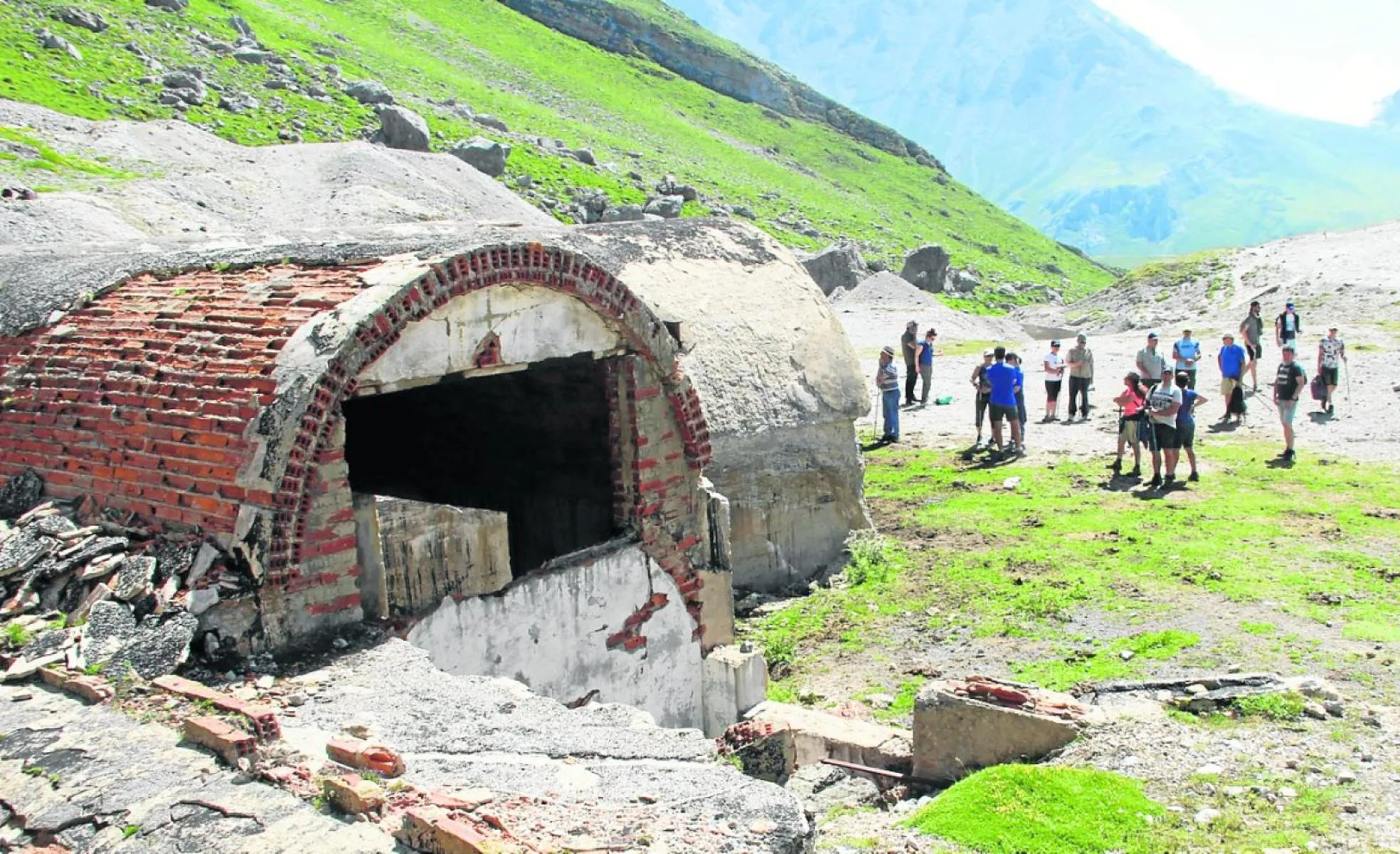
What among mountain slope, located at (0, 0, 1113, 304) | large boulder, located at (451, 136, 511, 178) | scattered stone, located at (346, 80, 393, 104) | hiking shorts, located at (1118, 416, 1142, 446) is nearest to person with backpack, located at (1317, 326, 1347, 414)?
hiking shorts, located at (1118, 416, 1142, 446)

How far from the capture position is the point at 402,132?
47.2 meters

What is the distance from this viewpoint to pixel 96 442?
841 centimetres

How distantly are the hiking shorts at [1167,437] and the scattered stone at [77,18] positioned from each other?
46.9 m

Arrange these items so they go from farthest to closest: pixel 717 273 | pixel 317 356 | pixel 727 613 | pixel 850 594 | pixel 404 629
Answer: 1. pixel 717 273
2. pixel 850 594
3. pixel 727 613
4. pixel 404 629
5. pixel 317 356

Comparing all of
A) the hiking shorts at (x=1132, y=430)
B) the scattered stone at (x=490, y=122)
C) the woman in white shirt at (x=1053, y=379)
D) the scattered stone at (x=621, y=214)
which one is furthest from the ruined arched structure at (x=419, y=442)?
the scattered stone at (x=490, y=122)

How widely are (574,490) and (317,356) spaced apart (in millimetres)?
4400

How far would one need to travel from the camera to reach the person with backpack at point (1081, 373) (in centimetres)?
2197

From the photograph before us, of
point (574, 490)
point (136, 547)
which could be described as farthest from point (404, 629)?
point (574, 490)

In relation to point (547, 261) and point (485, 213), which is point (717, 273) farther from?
point (485, 213)

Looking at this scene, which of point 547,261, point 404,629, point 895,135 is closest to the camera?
point 404,629

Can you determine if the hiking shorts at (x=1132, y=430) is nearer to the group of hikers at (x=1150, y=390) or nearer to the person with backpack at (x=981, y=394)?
the group of hikers at (x=1150, y=390)

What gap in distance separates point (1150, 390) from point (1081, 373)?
436cm

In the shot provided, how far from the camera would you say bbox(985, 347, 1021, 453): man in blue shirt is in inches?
767

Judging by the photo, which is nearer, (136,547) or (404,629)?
(136,547)
